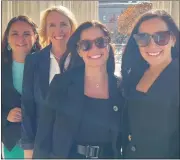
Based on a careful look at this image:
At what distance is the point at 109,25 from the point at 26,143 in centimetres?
80

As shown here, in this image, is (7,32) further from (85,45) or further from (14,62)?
(85,45)

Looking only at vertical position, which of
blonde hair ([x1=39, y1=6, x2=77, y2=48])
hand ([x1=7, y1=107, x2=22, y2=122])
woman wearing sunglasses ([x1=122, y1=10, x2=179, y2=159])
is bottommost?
hand ([x1=7, y1=107, x2=22, y2=122])

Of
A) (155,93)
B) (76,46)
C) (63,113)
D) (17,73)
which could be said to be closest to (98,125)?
(63,113)

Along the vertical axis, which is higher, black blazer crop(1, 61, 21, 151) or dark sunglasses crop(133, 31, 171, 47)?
dark sunglasses crop(133, 31, 171, 47)

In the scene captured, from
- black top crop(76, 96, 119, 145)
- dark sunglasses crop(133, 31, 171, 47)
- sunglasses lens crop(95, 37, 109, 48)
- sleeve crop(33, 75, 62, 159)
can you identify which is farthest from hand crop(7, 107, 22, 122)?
Answer: dark sunglasses crop(133, 31, 171, 47)

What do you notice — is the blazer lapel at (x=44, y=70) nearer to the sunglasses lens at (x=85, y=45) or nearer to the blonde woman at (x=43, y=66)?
the blonde woman at (x=43, y=66)

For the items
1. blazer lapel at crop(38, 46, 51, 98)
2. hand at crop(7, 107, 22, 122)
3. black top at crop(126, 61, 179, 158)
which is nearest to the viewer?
black top at crop(126, 61, 179, 158)

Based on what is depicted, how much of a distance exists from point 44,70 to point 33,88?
0.12 metres

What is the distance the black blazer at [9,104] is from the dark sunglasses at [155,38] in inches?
31.0

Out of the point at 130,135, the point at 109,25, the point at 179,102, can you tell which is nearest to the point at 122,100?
the point at 130,135

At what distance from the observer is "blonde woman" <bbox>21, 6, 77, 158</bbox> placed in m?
1.63

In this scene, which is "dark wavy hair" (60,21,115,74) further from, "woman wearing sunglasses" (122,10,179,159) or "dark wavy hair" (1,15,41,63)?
"dark wavy hair" (1,15,41,63)

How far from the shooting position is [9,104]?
1730 millimetres

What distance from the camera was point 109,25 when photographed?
1585 mm
